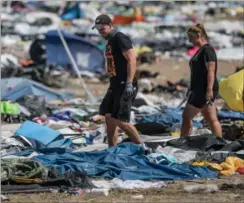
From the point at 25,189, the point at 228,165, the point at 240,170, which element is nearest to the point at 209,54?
the point at 228,165

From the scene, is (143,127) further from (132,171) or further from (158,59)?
(158,59)

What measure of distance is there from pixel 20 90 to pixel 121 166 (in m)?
7.07

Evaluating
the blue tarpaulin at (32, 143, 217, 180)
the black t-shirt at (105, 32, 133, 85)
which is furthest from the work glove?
the blue tarpaulin at (32, 143, 217, 180)

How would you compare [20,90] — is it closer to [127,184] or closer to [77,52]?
[77,52]

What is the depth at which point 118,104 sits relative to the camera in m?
10.0

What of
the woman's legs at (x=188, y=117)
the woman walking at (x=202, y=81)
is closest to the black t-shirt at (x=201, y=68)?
the woman walking at (x=202, y=81)

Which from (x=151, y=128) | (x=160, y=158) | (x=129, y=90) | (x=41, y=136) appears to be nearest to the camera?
(x=160, y=158)

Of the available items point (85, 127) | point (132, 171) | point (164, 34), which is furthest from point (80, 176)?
point (164, 34)

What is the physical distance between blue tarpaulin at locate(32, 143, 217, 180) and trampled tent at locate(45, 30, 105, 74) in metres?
12.9

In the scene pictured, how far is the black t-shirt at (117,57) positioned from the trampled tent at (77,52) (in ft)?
39.7

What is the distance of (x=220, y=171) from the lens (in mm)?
9016

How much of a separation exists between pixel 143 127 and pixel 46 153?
210cm

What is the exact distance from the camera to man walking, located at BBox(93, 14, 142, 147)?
32.8ft

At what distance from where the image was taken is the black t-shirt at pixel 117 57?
1006cm
